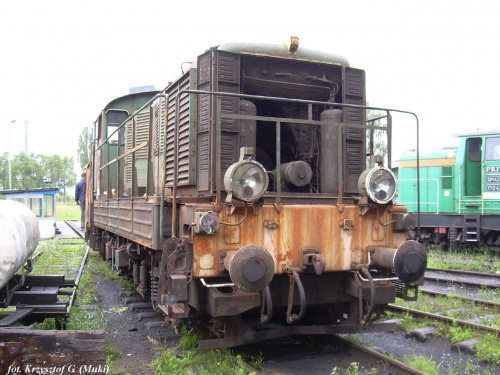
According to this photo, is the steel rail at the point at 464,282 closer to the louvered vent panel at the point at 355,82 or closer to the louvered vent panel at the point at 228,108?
the louvered vent panel at the point at 355,82

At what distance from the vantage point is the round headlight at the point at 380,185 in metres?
4.47

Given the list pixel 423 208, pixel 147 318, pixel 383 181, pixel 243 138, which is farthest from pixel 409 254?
pixel 423 208

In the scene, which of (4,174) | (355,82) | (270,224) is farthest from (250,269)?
(4,174)

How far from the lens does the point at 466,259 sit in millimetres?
11578

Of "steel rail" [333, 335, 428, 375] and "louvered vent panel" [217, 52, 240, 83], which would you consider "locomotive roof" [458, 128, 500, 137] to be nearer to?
"steel rail" [333, 335, 428, 375]

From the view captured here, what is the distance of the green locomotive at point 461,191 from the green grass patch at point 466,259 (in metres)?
0.28

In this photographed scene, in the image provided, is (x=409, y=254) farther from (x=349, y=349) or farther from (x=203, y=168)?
(x=203, y=168)

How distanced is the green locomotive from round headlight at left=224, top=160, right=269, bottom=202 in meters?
9.81

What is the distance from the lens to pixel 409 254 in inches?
168

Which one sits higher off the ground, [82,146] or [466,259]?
[82,146]

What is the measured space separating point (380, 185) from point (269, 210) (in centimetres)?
114

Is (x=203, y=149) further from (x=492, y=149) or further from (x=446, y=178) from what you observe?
(x=446, y=178)

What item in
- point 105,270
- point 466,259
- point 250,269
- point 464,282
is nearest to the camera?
point 250,269

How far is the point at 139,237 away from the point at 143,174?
1.74 meters
